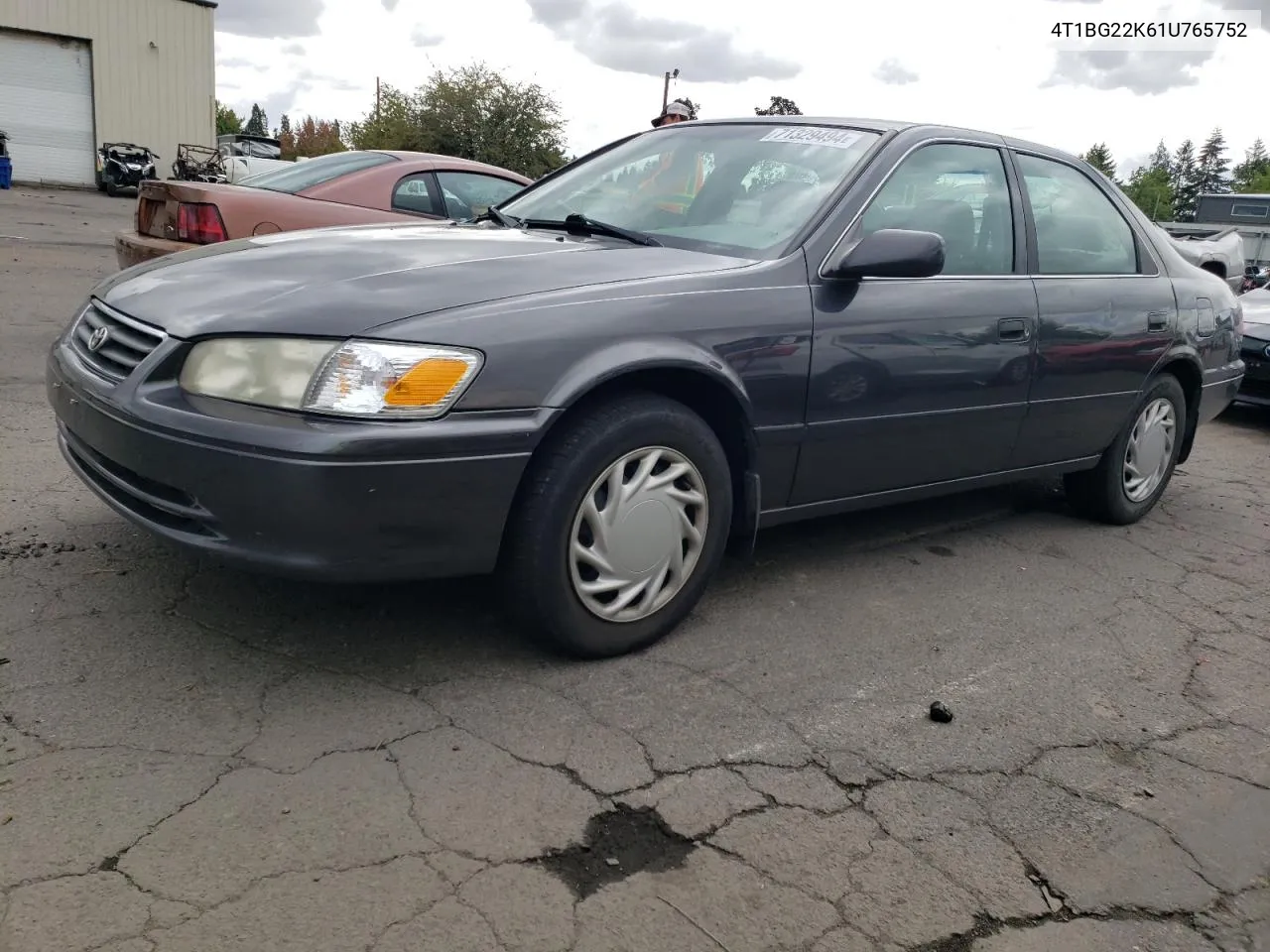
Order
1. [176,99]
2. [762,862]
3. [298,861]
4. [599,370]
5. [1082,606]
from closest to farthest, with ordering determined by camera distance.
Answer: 1. [298,861]
2. [762,862]
3. [599,370]
4. [1082,606]
5. [176,99]

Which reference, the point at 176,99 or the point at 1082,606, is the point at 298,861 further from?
the point at 176,99

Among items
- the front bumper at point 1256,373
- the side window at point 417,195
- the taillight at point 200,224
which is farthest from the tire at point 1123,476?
the taillight at point 200,224

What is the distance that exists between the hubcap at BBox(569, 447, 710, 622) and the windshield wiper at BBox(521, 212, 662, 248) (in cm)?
83

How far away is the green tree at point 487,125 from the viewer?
90.3 feet

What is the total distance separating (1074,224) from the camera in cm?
449

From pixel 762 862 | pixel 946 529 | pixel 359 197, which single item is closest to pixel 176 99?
pixel 359 197

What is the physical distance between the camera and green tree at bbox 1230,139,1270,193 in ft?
356

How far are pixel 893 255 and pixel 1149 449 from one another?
2.40 meters

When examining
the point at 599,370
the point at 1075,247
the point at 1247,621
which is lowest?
the point at 1247,621

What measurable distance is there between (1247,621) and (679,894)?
2854 millimetres

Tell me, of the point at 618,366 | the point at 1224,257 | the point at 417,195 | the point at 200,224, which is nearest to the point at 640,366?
the point at 618,366

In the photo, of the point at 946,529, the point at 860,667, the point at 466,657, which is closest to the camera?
the point at 466,657

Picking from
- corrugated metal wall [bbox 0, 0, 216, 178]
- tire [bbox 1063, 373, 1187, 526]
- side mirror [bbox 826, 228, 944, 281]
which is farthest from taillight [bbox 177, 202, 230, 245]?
corrugated metal wall [bbox 0, 0, 216, 178]

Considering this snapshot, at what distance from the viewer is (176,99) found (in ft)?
93.1
